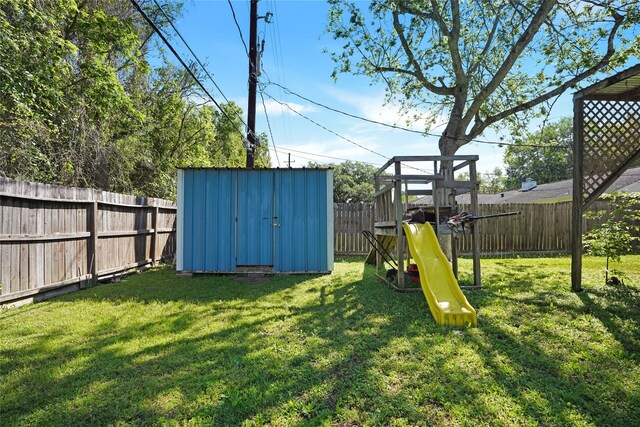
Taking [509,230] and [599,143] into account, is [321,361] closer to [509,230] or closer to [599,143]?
[599,143]

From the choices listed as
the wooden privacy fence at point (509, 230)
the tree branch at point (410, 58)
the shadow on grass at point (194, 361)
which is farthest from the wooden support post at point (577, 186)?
the wooden privacy fence at point (509, 230)

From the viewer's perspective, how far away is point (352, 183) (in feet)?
122

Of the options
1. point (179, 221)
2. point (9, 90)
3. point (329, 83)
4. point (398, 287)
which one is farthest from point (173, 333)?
point (329, 83)

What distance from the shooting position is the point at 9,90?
5.10m

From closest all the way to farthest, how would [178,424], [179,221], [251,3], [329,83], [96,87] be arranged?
[178,424] → [179,221] → [96,87] → [251,3] → [329,83]

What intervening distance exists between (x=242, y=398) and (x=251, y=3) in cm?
986

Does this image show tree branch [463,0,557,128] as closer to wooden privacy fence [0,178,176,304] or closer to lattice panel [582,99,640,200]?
lattice panel [582,99,640,200]

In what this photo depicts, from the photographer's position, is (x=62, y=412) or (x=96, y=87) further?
(x=96, y=87)

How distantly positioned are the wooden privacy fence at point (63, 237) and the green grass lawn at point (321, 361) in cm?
46

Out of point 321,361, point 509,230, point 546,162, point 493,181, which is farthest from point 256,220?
point 493,181

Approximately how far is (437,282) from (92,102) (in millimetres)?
8595

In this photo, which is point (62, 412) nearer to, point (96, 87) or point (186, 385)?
point (186, 385)

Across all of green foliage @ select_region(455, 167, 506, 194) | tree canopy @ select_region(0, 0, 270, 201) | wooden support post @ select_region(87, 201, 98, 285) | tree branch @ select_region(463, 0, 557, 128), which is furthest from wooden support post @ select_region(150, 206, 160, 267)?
green foliage @ select_region(455, 167, 506, 194)

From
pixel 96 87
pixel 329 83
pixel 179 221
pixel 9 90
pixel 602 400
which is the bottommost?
pixel 602 400
